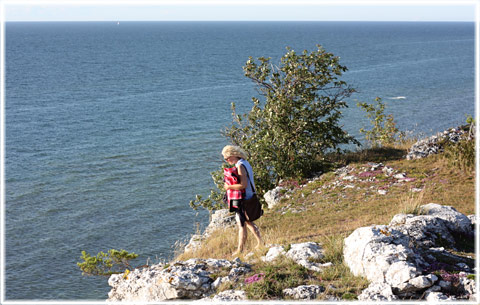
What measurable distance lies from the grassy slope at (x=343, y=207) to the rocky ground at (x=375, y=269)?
0.89 ft

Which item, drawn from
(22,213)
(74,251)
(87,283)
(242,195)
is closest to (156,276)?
(242,195)

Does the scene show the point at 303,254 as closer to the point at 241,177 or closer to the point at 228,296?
the point at 228,296

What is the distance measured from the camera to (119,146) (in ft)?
127

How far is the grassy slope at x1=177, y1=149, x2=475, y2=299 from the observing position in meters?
8.85

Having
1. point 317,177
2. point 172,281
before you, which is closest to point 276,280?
point 172,281

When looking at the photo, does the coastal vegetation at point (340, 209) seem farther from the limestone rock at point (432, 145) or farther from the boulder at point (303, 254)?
the limestone rock at point (432, 145)

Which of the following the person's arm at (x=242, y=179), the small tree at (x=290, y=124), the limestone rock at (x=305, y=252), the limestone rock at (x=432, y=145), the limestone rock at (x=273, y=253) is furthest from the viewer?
A: the limestone rock at (x=432, y=145)

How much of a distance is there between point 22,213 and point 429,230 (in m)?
22.2

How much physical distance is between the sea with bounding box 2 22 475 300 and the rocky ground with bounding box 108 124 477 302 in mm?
8451

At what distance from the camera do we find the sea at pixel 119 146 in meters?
22.9

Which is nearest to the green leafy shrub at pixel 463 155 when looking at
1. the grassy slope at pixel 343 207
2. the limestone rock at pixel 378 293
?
the grassy slope at pixel 343 207

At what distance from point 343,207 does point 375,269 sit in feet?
27.6

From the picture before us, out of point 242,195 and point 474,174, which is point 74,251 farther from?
point 474,174

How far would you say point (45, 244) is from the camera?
23.5m
